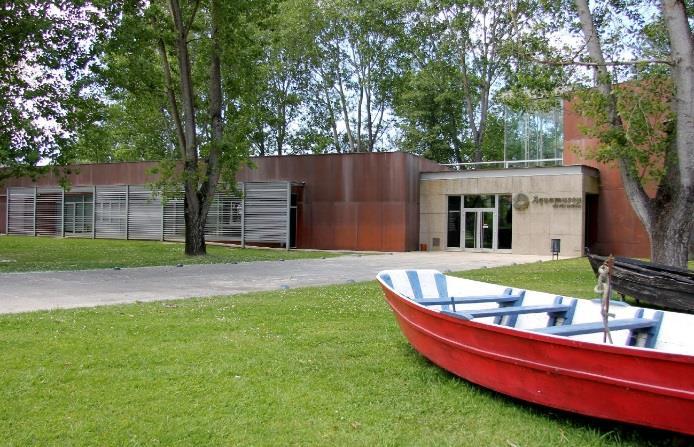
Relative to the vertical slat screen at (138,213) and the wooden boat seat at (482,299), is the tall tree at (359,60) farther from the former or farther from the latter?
the wooden boat seat at (482,299)

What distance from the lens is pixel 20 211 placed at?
37438 millimetres

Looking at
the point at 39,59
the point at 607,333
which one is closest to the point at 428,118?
the point at 39,59

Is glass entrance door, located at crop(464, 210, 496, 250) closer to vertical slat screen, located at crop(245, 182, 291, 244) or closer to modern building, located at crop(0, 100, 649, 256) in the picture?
modern building, located at crop(0, 100, 649, 256)

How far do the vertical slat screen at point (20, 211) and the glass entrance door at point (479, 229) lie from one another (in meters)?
26.9

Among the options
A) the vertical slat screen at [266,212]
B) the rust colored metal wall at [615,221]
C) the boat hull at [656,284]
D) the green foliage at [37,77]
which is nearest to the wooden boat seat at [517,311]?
the boat hull at [656,284]

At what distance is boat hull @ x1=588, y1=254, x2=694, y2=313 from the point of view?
855 cm

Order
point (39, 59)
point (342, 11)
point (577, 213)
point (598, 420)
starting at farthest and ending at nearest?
1. point (342, 11)
2. point (577, 213)
3. point (39, 59)
4. point (598, 420)

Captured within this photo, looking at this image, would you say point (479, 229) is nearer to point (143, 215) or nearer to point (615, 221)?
point (615, 221)

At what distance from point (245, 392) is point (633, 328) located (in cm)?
321

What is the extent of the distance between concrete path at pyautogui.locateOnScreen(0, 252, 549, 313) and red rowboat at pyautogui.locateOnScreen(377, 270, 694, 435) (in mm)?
5802

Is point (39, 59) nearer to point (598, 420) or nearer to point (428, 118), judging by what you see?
point (598, 420)

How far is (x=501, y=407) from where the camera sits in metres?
4.54

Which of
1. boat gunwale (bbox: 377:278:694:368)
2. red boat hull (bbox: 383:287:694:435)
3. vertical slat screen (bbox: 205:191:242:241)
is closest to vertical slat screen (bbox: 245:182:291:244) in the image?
vertical slat screen (bbox: 205:191:242:241)

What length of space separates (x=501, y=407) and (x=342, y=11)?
122ft
